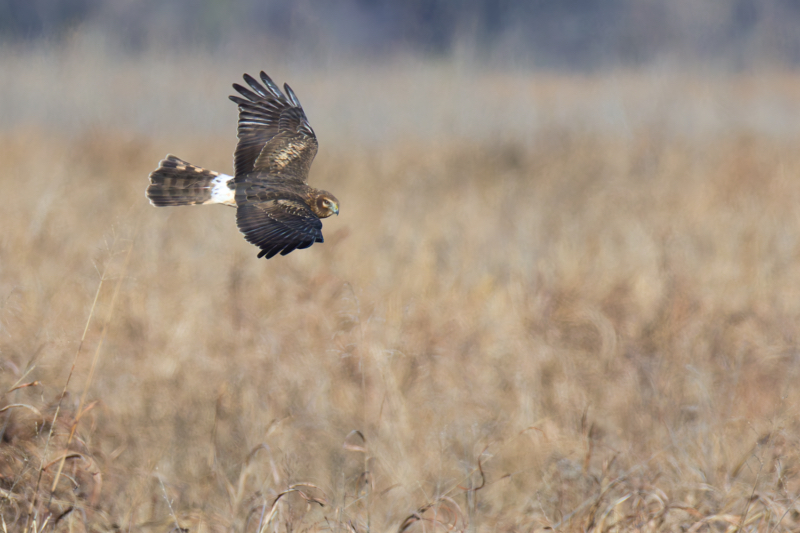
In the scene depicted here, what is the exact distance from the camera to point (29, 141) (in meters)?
7.98

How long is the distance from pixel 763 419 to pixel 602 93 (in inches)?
338

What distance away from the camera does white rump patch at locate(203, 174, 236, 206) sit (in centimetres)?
113

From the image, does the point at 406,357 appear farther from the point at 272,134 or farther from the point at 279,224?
the point at 279,224

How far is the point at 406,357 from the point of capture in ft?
13.8

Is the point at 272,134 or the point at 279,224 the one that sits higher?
the point at 272,134

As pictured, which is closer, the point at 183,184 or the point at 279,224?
the point at 279,224

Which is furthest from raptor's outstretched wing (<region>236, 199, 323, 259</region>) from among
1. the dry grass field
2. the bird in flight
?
the dry grass field

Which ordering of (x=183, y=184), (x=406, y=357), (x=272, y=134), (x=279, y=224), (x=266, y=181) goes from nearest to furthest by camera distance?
1. (x=279, y=224)
2. (x=266, y=181)
3. (x=183, y=184)
4. (x=272, y=134)
5. (x=406, y=357)

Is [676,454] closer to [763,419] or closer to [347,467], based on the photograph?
[763,419]

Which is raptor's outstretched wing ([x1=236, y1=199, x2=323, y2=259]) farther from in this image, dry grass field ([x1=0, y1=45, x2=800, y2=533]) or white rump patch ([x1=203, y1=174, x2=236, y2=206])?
dry grass field ([x1=0, y1=45, x2=800, y2=533])

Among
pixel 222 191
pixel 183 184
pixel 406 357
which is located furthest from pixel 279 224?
pixel 406 357

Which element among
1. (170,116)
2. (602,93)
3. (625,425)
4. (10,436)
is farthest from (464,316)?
(602,93)

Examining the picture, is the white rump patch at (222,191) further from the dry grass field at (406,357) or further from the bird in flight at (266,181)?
the dry grass field at (406,357)

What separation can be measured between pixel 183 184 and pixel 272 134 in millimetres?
249
